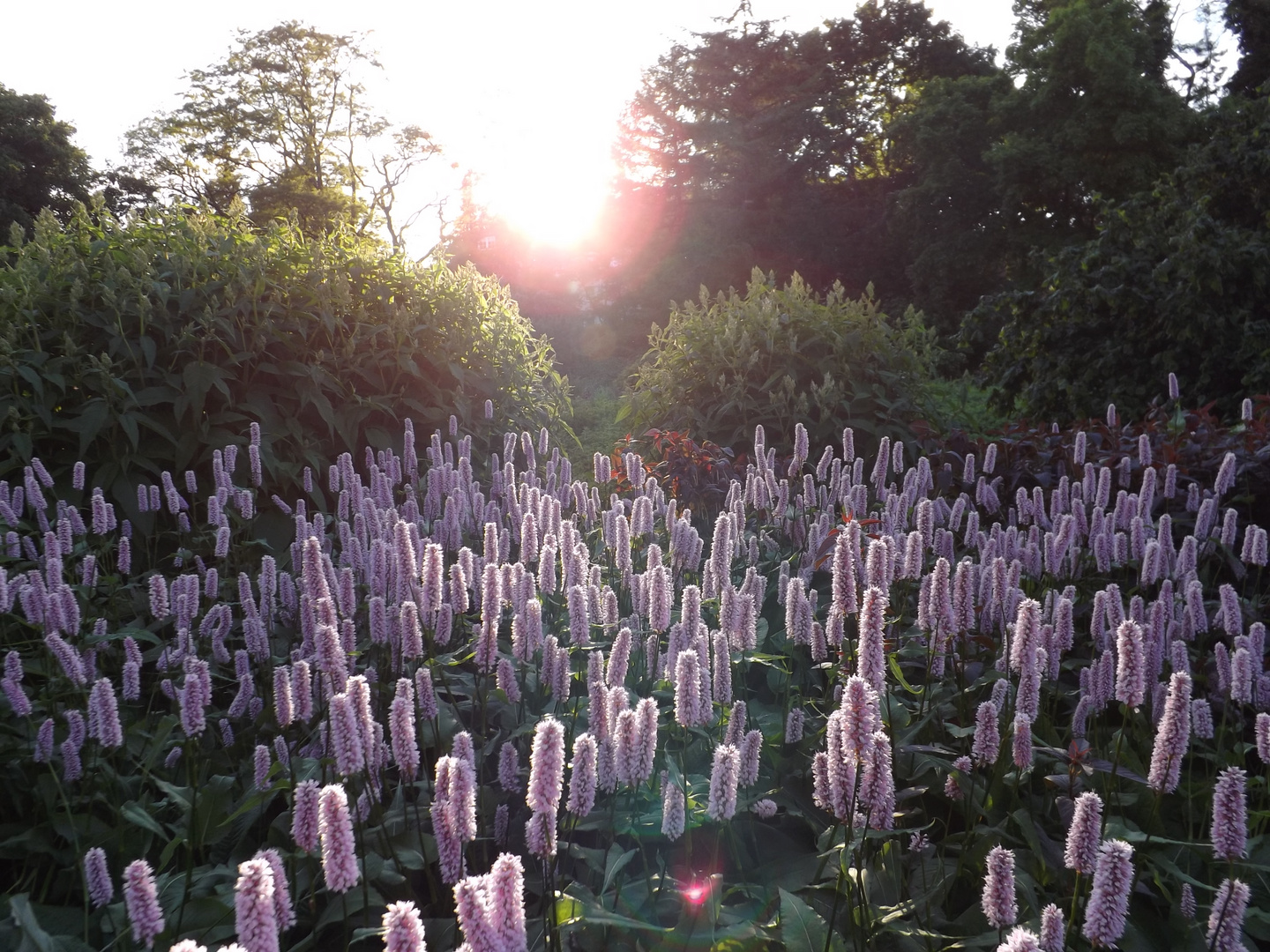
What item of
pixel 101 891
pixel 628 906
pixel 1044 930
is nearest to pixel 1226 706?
pixel 1044 930

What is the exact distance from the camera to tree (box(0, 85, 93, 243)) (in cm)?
2858

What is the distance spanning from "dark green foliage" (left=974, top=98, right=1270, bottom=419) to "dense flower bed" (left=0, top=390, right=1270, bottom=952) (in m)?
5.49

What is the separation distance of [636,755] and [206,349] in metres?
4.61

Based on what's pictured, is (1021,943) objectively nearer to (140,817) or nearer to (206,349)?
(140,817)

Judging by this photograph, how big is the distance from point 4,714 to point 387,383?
12.5 ft

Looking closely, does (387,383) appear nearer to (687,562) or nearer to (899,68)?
(687,562)

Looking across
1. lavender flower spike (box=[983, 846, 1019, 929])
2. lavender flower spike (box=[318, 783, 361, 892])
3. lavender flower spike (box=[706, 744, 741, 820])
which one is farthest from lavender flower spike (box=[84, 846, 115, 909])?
lavender flower spike (box=[983, 846, 1019, 929])

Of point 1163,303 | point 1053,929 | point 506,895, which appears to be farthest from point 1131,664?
point 1163,303

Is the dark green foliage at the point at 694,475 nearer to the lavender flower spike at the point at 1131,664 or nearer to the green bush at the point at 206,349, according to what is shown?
the green bush at the point at 206,349

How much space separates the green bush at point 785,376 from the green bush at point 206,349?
2.17 meters

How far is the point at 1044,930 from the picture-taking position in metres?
1.43

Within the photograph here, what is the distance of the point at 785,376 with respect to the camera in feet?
24.7

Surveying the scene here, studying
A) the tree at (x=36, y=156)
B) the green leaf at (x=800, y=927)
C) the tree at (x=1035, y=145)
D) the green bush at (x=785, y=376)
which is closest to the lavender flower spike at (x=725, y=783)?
the green leaf at (x=800, y=927)

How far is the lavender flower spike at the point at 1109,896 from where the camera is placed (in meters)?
1.20
